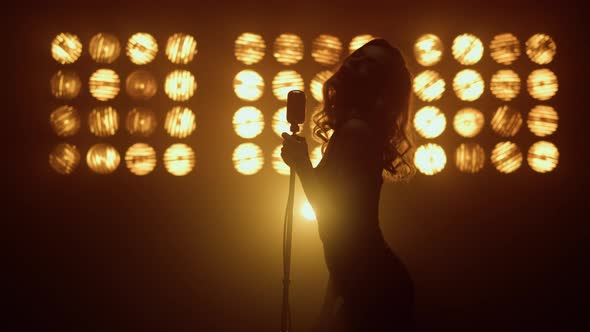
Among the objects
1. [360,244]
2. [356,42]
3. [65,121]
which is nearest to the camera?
[360,244]

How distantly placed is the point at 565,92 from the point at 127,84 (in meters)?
2.63

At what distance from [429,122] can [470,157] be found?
33 centimetres

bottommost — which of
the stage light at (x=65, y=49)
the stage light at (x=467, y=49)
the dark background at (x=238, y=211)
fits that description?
the dark background at (x=238, y=211)

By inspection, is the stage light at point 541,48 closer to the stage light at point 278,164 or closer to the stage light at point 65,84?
the stage light at point 278,164

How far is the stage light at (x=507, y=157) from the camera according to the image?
2.92 metres

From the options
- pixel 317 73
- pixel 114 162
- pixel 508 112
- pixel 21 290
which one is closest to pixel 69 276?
pixel 21 290

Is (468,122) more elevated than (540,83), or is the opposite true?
(540,83)

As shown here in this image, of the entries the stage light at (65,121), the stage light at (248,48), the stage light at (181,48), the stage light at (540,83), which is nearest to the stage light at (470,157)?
the stage light at (540,83)

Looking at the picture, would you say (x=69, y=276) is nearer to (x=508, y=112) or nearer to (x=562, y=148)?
(x=508, y=112)

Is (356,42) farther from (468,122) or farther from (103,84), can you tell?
(103,84)

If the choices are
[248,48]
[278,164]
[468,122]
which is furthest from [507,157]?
[248,48]

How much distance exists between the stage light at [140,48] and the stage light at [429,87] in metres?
1.59

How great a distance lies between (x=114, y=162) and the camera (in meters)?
2.83

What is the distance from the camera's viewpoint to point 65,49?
2.78m
